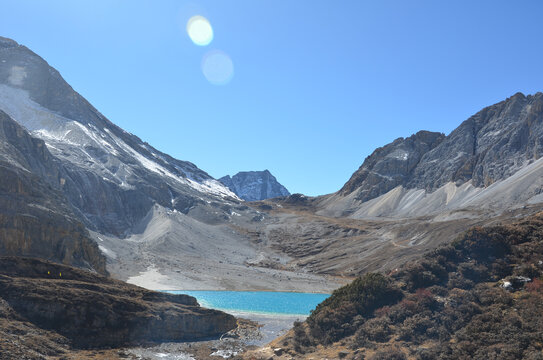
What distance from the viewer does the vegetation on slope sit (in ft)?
50.1

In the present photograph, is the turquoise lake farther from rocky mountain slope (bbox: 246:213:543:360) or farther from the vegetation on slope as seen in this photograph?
the vegetation on slope

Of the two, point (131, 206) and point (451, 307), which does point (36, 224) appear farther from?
point (131, 206)

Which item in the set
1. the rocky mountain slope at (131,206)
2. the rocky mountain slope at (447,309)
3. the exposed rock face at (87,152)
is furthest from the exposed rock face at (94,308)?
the exposed rock face at (87,152)

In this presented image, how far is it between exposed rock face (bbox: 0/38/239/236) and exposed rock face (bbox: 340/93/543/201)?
80.6m

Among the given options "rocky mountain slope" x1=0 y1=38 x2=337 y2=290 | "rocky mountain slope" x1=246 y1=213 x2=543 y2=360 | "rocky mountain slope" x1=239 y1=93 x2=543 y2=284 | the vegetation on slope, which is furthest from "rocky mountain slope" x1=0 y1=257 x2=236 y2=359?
"rocky mountain slope" x1=239 y1=93 x2=543 y2=284

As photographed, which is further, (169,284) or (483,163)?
(483,163)

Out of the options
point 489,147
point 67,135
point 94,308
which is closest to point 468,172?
point 489,147

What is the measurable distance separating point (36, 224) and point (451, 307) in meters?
44.7

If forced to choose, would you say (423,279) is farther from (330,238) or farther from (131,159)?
(131,159)

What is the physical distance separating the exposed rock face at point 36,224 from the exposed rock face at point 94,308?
824 inches

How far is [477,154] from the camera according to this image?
158500 mm

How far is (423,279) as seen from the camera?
21.1 metres

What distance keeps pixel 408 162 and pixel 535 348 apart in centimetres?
18917

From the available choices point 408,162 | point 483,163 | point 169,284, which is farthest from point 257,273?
point 408,162
